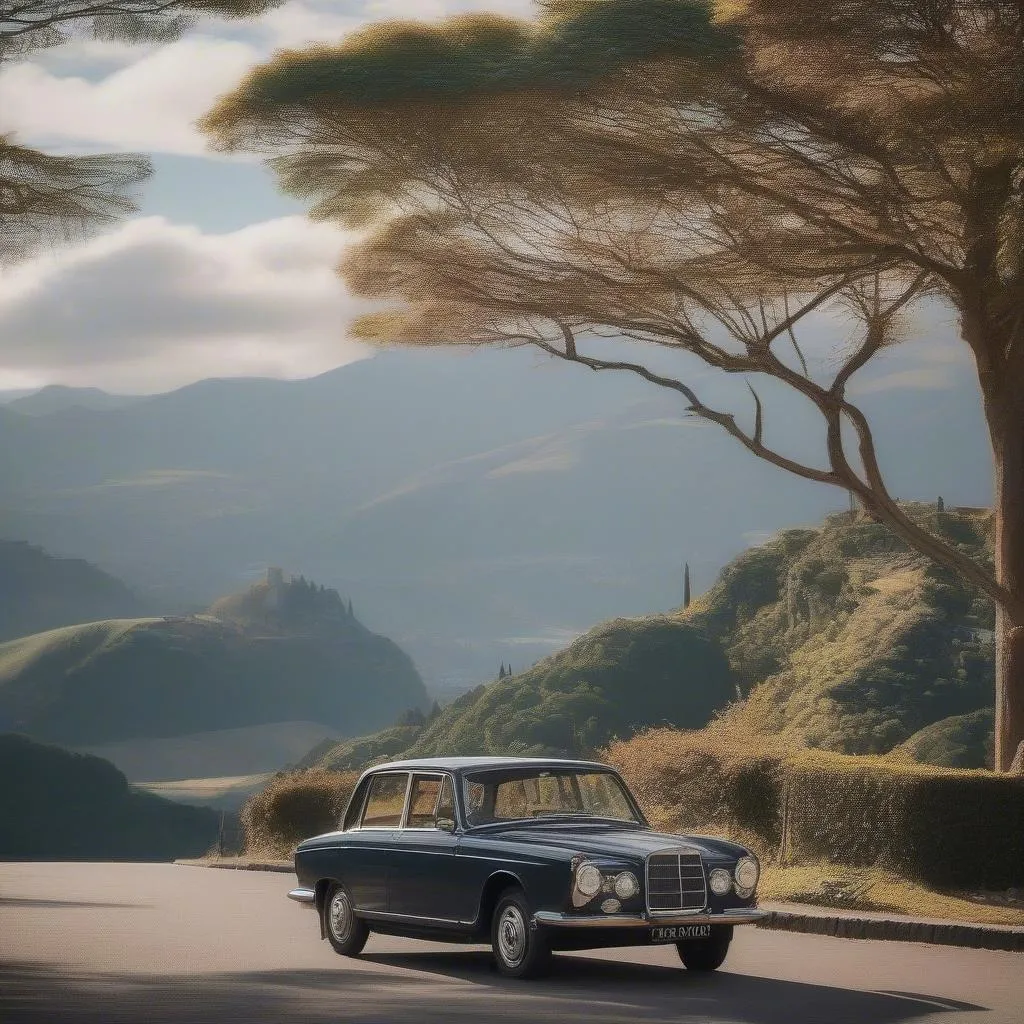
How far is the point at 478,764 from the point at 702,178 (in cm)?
1046

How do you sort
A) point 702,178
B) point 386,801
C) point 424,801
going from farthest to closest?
point 702,178
point 386,801
point 424,801

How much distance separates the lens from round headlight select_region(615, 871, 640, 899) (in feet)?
37.6

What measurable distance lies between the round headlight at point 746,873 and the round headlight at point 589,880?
1124mm

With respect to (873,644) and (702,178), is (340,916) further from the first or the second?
(873,644)

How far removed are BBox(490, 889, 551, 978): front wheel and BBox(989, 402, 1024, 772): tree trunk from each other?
10895mm

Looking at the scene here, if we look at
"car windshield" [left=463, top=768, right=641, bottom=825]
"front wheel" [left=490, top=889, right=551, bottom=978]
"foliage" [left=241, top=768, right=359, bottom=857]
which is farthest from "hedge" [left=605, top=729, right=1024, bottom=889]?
"foliage" [left=241, top=768, right=359, bottom=857]

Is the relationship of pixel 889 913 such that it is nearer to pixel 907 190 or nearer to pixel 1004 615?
pixel 1004 615

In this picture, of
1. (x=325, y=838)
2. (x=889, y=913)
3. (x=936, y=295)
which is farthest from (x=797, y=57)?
(x=325, y=838)

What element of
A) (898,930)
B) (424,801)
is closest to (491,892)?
(424,801)

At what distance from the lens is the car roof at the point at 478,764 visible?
12883mm

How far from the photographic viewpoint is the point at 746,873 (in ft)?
39.6

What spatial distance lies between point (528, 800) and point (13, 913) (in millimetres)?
8260

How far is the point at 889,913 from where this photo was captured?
55.2 feet

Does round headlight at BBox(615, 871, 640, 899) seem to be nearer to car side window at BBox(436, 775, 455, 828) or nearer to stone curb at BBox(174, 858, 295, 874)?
car side window at BBox(436, 775, 455, 828)
